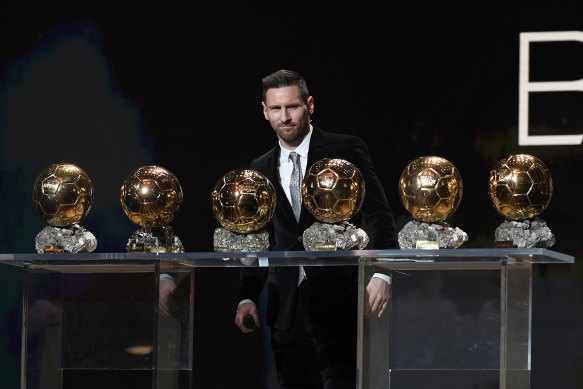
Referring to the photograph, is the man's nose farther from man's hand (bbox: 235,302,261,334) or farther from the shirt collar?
man's hand (bbox: 235,302,261,334)

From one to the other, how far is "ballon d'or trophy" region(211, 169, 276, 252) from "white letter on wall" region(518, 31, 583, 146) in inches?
73.5

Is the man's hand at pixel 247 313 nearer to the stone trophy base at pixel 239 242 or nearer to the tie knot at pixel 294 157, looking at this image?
the stone trophy base at pixel 239 242

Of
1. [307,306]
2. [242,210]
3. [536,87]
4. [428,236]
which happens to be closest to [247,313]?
[307,306]

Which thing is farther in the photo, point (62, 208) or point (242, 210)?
point (62, 208)

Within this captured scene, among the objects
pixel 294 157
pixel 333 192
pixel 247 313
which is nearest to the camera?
pixel 333 192

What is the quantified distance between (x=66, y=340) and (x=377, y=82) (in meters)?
2.30

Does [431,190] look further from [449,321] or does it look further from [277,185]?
[277,185]

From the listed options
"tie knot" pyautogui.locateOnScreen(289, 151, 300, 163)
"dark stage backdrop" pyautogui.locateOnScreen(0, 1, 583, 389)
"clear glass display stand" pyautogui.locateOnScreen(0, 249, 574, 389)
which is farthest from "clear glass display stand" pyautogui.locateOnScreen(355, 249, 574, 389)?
"dark stage backdrop" pyautogui.locateOnScreen(0, 1, 583, 389)

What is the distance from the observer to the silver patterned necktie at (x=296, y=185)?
4641mm

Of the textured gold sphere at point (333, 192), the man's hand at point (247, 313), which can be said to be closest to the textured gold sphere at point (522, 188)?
the textured gold sphere at point (333, 192)

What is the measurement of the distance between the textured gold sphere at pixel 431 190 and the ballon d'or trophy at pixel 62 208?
113 centimetres

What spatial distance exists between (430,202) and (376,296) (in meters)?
0.37

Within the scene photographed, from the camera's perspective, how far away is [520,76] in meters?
5.29

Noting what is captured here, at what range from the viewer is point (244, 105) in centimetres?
564
